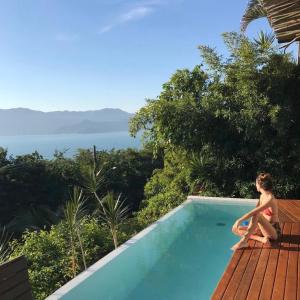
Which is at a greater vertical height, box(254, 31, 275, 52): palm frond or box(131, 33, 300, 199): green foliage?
box(254, 31, 275, 52): palm frond

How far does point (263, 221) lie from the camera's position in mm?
5117

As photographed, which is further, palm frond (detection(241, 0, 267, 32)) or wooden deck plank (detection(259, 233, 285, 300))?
palm frond (detection(241, 0, 267, 32))

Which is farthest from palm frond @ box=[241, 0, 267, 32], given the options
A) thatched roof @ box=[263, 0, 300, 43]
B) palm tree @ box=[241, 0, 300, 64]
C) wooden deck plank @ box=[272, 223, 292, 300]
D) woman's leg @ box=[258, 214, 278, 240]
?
thatched roof @ box=[263, 0, 300, 43]

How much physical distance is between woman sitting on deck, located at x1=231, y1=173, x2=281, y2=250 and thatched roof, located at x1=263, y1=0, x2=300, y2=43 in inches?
100

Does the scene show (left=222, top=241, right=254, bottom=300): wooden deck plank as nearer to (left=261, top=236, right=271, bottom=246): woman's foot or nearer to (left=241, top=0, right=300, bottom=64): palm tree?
(left=261, top=236, right=271, bottom=246): woman's foot

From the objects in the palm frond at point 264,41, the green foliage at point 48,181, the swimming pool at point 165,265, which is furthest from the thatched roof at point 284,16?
the green foliage at point 48,181

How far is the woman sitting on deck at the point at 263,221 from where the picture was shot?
512cm

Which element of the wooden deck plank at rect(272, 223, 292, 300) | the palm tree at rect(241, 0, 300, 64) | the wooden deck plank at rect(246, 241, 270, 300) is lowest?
the wooden deck plank at rect(246, 241, 270, 300)

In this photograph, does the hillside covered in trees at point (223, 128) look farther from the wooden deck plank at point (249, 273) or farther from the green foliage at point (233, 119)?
the wooden deck plank at point (249, 273)

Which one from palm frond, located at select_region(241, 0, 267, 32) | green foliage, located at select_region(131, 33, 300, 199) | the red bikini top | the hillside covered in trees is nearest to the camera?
the red bikini top

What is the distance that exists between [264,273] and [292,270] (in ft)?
0.98

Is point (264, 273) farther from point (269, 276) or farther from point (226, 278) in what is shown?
point (226, 278)

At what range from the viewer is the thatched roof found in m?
2.82

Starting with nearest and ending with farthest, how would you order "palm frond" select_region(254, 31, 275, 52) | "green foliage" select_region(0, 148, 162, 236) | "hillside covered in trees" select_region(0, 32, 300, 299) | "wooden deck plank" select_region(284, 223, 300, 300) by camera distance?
"wooden deck plank" select_region(284, 223, 300, 300) → "hillside covered in trees" select_region(0, 32, 300, 299) → "palm frond" select_region(254, 31, 275, 52) → "green foliage" select_region(0, 148, 162, 236)
